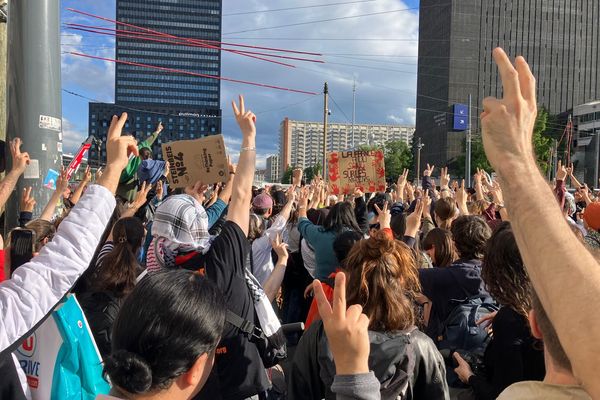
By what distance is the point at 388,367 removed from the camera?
6.98 ft

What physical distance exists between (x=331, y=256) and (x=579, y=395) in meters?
3.50

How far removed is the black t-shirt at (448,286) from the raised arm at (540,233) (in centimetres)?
244

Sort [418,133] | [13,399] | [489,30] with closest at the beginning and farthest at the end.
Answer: [13,399] → [489,30] → [418,133]

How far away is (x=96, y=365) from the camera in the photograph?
2.26m

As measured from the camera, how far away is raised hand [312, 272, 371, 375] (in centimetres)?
155

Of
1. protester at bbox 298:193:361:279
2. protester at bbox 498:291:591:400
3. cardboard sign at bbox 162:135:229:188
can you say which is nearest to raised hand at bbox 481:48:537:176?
protester at bbox 498:291:591:400

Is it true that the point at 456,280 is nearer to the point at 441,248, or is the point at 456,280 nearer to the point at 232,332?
the point at 441,248

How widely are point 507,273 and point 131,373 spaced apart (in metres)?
1.98

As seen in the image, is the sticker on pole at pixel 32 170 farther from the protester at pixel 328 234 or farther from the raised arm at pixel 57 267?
the raised arm at pixel 57 267

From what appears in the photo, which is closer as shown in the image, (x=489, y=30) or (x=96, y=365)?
(x=96, y=365)

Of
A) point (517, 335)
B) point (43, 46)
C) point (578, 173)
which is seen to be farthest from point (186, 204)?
point (578, 173)

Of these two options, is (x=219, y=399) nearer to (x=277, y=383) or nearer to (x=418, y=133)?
(x=277, y=383)

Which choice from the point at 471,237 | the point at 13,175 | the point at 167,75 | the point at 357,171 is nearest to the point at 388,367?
the point at 471,237

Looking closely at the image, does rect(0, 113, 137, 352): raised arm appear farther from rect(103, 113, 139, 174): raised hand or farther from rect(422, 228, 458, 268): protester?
rect(422, 228, 458, 268): protester
